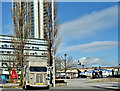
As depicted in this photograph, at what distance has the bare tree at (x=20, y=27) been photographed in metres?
29.8

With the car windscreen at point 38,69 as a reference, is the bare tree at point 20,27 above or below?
above

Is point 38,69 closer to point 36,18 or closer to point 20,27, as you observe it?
point 20,27

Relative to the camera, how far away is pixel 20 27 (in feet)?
98.9

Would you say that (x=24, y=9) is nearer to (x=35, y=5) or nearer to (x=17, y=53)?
(x=17, y=53)

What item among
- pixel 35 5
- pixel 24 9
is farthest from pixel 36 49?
pixel 24 9

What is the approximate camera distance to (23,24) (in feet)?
99.8

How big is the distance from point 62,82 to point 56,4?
34.0 ft

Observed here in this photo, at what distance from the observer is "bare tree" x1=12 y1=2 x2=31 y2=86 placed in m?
29.8

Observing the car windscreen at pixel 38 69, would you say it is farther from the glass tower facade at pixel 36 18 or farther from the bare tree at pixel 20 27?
the glass tower facade at pixel 36 18

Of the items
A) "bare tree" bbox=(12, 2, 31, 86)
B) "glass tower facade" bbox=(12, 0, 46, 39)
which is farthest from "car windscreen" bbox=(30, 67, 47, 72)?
"glass tower facade" bbox=(12, 0, 46, 39)

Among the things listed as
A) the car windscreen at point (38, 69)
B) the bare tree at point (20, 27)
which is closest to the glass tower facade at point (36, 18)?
the bare tree at point (20, 27)

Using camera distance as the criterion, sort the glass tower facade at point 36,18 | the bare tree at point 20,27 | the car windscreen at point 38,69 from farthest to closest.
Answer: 1. the glass tower facade at point 36,18
2. the bare tree at point 20,27
3. the car windscreen at point 38,69

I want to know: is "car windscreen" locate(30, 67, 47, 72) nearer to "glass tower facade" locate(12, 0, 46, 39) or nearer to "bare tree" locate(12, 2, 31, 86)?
"bare tree" locate(12, 2, 31, 86)

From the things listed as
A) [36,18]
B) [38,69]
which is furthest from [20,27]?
[36,18]
